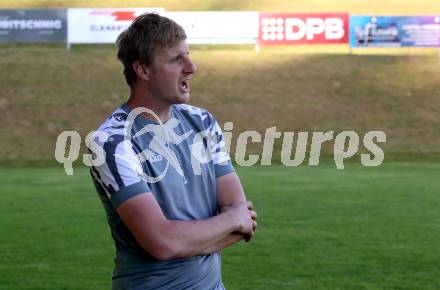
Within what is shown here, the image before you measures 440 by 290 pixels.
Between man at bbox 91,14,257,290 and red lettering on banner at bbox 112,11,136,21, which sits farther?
red lettering on banner at bbox 112,11,136,21

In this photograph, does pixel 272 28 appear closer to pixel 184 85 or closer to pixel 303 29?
pixel 303 29

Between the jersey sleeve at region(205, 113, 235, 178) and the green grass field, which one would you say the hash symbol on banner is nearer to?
the green grass field

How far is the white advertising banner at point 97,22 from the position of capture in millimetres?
36344

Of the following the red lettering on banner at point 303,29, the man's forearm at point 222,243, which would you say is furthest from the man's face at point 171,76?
the red lettering on banner at point 303,29

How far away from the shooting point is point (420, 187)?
18.2 metres

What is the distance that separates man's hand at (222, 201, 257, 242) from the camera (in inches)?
142

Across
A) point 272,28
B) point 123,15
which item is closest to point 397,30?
point 272,28

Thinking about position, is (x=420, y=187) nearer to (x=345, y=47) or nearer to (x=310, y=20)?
(x=310, y=20)

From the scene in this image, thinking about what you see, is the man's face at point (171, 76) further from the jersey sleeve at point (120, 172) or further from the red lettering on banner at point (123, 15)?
the red lettering on banner at point (123, 15)

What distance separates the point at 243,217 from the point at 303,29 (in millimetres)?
34173

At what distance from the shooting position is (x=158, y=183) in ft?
11.6

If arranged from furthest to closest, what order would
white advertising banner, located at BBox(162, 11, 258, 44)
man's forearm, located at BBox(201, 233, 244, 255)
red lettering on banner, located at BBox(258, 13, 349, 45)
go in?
red lettering on banner, located at BBox(258, 13, 349, 45) → white advertising banner, located at BBox(162, 11, 258, 44) → man's forearm, located at BBox(201, 233, 244, 255)

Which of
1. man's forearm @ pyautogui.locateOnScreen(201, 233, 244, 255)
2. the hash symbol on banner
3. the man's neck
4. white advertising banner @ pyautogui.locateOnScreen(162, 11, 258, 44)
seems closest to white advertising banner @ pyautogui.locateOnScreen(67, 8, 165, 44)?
white advertising banner @ pyautogui.locateOnScreen(162, 11, 258, 44)

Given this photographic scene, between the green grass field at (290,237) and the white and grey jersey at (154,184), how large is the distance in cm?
571
